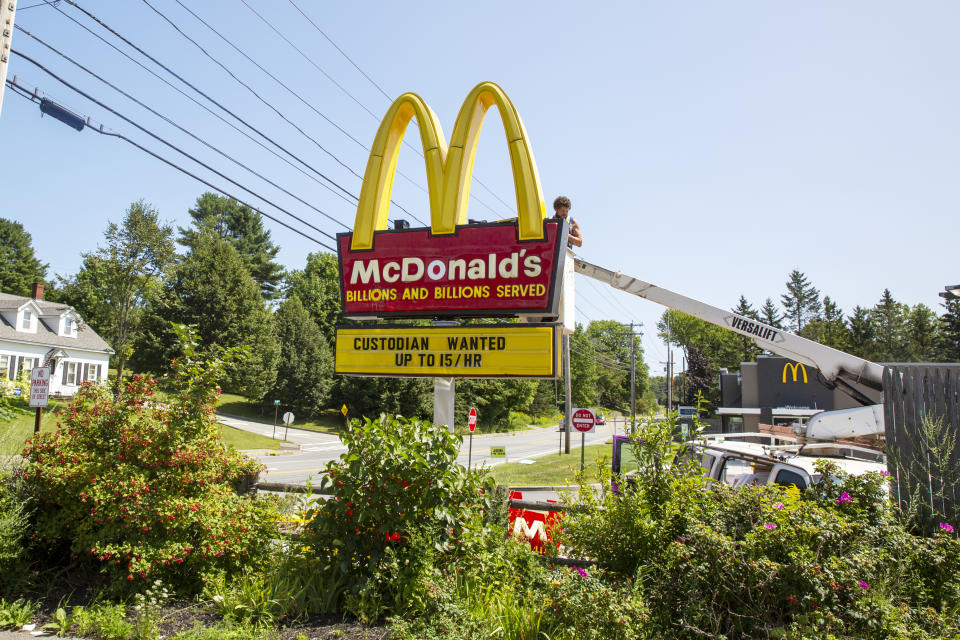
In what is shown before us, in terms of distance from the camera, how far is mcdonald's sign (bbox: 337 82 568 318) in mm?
7699

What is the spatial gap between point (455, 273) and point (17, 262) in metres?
77.8

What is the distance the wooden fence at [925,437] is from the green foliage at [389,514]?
4709 mm

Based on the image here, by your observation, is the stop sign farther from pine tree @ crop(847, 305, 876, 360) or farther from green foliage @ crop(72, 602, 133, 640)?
pine tree @ crop(847, 305, 876, 360)

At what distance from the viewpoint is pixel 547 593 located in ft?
15.0

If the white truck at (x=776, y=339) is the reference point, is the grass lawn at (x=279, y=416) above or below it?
below

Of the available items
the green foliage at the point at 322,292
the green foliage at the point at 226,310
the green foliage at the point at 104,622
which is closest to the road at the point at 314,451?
the green foliage at the point at 226,310

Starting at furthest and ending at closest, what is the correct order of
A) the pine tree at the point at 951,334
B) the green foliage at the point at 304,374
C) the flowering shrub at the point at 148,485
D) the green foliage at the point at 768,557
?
the pine tree at the point at 951,334 < the green foliage at the point at 304,374 < the flowering shrub at the point at 148,485 < the green foliage at the point at 768,557

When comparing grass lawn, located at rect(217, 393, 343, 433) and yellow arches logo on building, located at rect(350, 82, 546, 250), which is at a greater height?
yellow arches logo on building, located at rect(350, 82, 546, 250)

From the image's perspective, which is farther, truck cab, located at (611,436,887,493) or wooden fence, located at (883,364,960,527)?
truck cab, located at (611,436,887,493)

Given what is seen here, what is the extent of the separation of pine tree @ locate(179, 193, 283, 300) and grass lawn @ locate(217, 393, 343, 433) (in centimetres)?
2968

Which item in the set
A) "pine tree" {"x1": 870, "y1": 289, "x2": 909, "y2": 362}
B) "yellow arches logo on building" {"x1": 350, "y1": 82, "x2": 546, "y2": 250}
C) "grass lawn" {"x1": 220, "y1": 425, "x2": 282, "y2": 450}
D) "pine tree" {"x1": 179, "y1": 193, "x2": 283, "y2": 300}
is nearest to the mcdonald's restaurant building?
"yellow arches logo on building" {"x1": 350, "y1": 82, "x2": 546, "y2": 250}

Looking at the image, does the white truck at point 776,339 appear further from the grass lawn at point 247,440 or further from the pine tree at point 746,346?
the pine tree at point 746,346

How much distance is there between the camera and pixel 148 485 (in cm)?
543

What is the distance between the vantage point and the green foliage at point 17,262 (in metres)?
61.2
